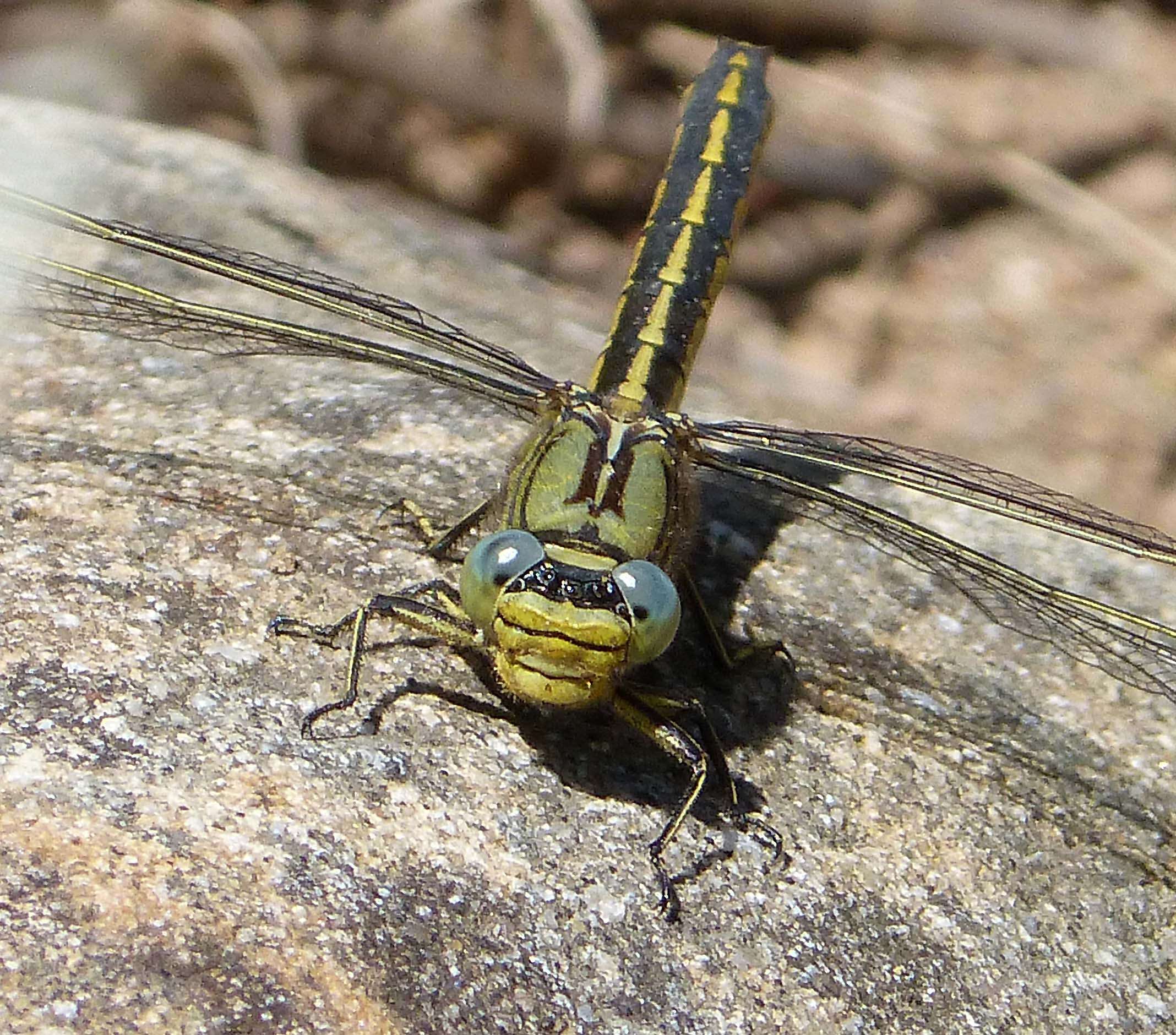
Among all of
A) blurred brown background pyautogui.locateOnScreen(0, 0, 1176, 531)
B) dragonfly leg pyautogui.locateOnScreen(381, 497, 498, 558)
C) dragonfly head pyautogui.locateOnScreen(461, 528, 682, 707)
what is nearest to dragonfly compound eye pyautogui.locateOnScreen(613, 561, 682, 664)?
dragonfly head pyautogui.locateOnScreen(461, 528, 682, 707)

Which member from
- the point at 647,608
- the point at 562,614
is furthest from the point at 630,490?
the point at 562,614

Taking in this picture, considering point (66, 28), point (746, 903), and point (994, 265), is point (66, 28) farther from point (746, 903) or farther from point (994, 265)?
point (746, 903)

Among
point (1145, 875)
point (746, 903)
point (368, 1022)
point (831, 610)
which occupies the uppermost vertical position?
point (831, 610)

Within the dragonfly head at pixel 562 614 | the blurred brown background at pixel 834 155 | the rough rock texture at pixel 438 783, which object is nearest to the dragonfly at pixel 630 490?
the dragonfly head at pixel 562 614

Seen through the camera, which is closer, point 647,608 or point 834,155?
point 647,608

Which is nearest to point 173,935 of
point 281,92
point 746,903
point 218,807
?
point 218,807

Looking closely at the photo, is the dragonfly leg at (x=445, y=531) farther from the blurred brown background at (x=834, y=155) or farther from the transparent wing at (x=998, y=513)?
the blurred brown background at (x=834, y=155)

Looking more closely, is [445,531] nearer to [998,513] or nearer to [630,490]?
[630,490]
